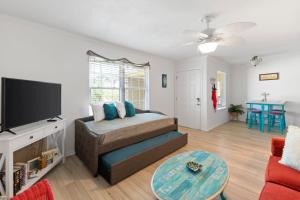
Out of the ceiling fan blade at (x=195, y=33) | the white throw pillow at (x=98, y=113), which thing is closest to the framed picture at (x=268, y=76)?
the ceiling fan blade at (x=195, y=33)

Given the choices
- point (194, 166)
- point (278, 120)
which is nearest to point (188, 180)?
point (194, 166)

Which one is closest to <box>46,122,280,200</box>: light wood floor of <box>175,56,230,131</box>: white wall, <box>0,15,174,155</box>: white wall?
<box>0,15,174,155</box>: white wall

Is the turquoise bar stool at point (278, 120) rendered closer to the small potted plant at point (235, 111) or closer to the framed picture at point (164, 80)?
the small potted plant at point (235, 111)

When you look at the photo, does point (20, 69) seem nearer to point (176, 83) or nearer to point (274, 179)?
point (274, 179)

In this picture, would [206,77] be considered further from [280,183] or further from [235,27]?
[280,183]

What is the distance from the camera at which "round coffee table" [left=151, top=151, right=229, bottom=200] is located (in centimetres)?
121

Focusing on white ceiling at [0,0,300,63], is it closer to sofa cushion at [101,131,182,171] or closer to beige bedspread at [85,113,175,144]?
beige bedspread at [85,113,175,144]

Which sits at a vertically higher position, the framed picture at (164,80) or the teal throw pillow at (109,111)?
the framed picture at (164,80)

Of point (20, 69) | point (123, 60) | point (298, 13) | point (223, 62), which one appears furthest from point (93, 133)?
point (223, 62)

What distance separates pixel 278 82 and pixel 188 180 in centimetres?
537

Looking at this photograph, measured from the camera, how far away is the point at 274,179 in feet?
4.42

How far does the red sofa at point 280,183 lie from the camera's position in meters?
1.13

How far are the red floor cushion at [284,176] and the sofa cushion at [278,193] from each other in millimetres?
90

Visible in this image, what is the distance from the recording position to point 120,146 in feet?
7.77
